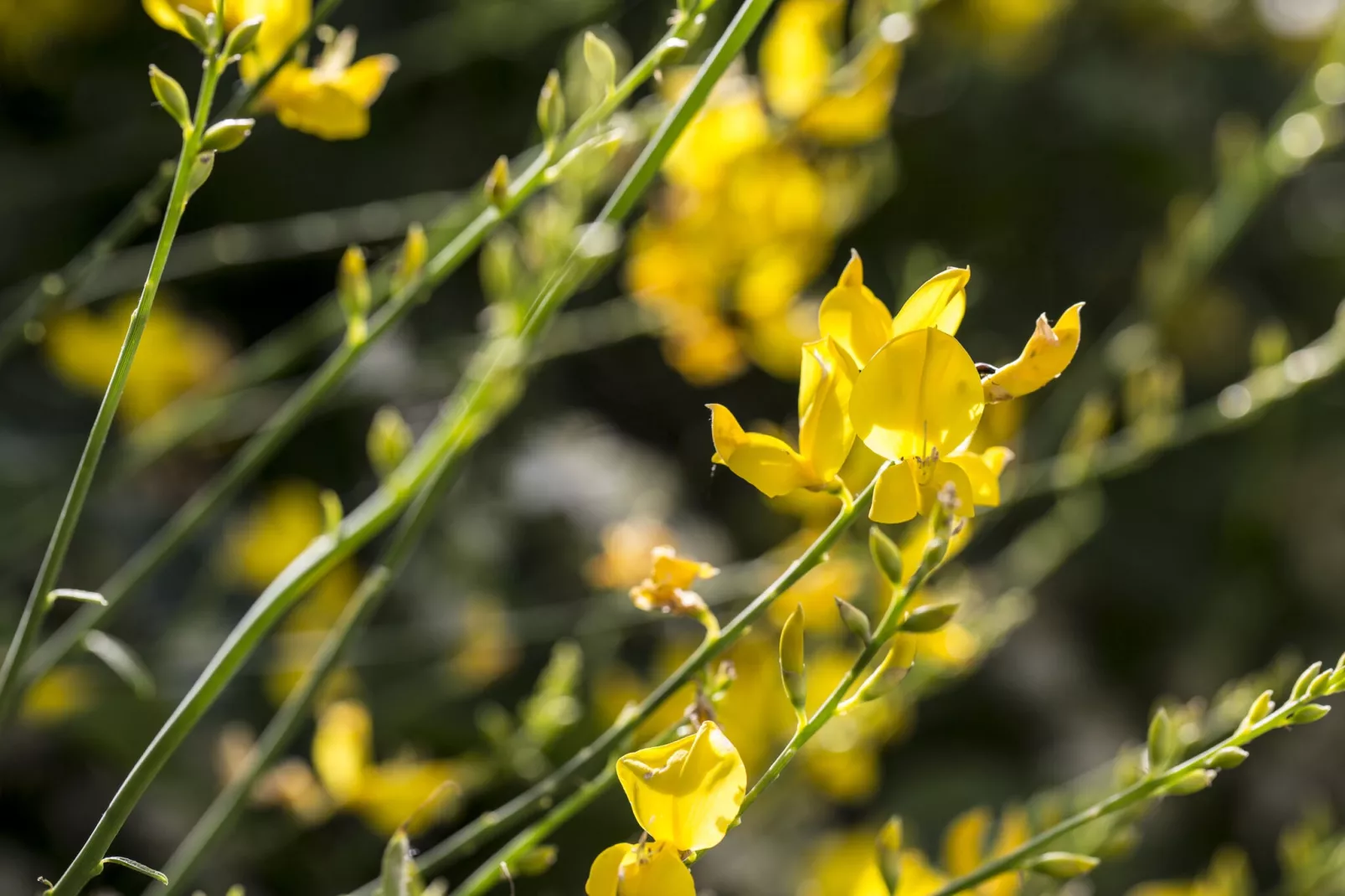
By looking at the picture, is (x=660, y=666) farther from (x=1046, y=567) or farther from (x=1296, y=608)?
(x=1296, y=608)

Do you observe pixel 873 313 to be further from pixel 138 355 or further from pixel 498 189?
pixel 138 355

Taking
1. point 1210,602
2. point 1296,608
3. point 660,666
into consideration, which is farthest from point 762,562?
point 1296,608

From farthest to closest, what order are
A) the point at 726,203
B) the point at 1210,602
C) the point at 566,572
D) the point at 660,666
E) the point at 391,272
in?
1. the point at 1210,602
2. the point at 566,572
3. the point at 660,666
4. the point at 726,203
5. the point at 391,272

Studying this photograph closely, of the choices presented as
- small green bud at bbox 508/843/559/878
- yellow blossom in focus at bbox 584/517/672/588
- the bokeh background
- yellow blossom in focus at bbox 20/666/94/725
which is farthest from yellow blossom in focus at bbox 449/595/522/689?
small green bud at bbox 508/843/559/878

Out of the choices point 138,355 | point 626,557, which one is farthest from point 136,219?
point 138,355

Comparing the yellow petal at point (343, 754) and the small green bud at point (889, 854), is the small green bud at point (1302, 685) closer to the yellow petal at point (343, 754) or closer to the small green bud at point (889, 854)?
the small green bud at point (889, 854)

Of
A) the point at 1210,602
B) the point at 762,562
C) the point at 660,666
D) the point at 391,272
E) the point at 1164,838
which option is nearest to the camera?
the point at 391,272

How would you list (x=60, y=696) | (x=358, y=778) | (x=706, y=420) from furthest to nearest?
(x=706, y=420)
(x=60, y=696)
(x=358, y=778)
